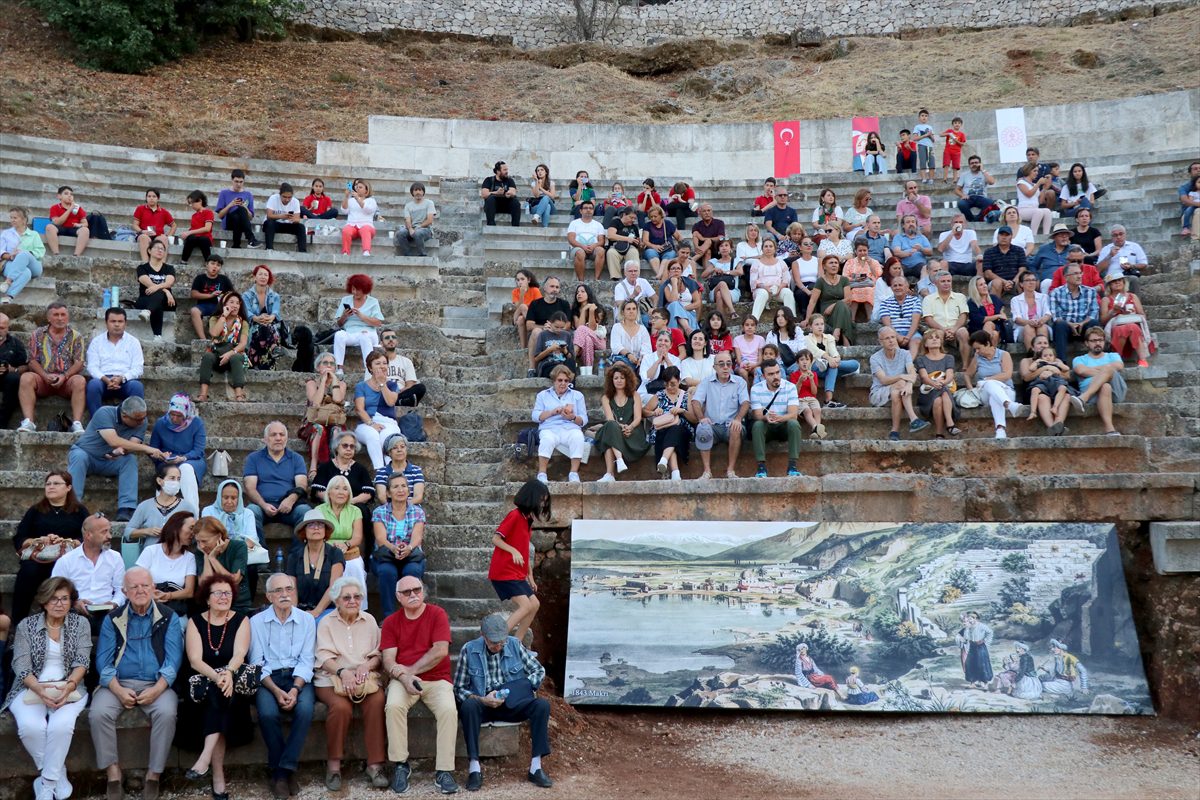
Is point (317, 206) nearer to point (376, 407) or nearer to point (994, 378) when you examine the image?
point (376, 407)

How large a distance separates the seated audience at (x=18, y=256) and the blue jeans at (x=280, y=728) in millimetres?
6085

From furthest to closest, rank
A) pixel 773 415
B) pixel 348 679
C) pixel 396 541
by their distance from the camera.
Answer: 1. pixel 773 415
2. pixel 396 541
3. pixel 348 679

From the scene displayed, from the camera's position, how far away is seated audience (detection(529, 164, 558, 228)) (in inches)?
585

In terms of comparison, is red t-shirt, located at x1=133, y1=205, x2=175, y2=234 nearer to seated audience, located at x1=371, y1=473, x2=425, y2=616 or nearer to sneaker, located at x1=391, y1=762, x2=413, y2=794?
seated audience, located at x1=371, y1=473, x2=425, y2=616

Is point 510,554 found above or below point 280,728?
above

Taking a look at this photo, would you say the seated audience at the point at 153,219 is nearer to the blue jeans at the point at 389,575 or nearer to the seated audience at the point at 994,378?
the blue jeans at the point at 389,575

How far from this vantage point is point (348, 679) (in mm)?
6617

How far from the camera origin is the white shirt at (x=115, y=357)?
361 inches

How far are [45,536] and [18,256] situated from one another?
4.62 m

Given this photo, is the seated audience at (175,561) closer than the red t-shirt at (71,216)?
Yes

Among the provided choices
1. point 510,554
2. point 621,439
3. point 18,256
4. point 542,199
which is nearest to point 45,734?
point 510,554

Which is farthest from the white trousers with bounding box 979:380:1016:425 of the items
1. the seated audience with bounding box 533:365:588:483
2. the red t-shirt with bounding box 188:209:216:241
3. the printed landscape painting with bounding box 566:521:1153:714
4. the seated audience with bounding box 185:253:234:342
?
the red t-shirt with bounding box 188:209:216:241

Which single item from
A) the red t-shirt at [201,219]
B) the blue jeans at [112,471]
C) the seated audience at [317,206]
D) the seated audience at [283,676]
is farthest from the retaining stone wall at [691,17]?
the seated audience at [283,676]

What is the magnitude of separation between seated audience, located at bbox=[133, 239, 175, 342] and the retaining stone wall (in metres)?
16.9
